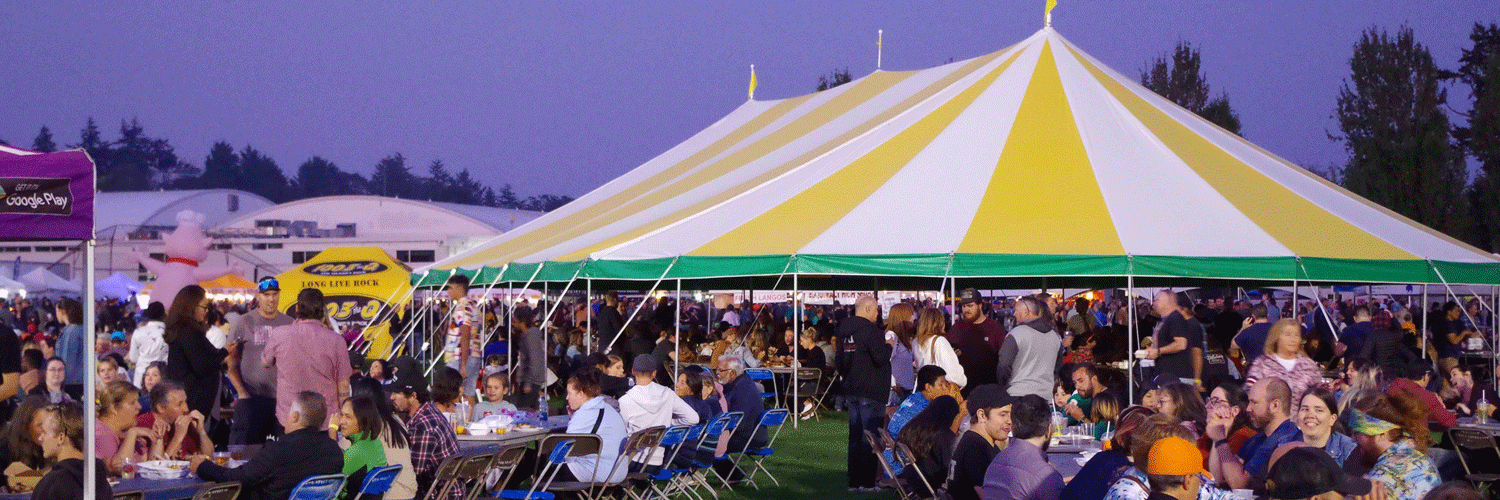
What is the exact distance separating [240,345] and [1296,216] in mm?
8281

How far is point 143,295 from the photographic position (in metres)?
28.8

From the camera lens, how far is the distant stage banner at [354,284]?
75.4ft

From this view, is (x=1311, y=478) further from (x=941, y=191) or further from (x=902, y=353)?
(x=941, y=191)

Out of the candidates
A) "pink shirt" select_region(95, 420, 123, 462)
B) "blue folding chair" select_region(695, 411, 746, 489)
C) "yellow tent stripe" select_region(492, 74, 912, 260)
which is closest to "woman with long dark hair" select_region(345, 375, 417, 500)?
"pink shirt" select_region(95, 420, 123, 462)

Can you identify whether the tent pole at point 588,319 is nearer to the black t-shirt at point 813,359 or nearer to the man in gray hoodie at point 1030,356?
the black t-shirt at point 813,359

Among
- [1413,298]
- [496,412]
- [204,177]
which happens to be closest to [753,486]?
[496,412]

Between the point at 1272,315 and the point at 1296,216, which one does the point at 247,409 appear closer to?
the point at 1296,216

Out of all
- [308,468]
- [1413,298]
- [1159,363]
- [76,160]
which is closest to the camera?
[76,160]

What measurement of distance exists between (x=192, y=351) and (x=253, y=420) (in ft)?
2.03

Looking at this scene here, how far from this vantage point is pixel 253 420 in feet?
27.8

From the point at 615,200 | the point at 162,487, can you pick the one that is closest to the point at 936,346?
the point at 162,487

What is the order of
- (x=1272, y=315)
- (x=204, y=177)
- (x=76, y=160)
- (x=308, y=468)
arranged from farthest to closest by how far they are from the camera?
(x=204, y=177), (x=1272, y=315), (x=308, y=468), (x=76, y=160)

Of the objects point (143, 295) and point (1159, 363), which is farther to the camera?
point (143, 295)

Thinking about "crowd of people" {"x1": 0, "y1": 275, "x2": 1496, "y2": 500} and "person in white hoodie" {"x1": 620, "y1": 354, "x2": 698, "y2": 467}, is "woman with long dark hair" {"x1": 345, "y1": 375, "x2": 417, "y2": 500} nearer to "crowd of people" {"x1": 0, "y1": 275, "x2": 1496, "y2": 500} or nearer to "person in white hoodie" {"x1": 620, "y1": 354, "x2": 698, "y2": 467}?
"crowd of people" {"x1": 0, "y1": 275, "x2": 1496, "y2": 500}
